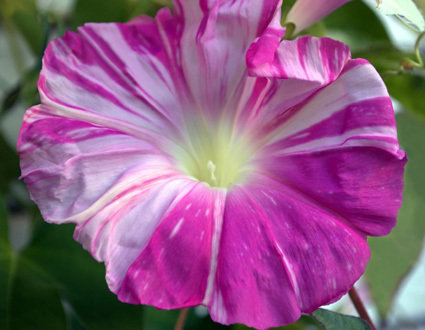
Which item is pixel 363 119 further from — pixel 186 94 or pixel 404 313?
pixel 404 313

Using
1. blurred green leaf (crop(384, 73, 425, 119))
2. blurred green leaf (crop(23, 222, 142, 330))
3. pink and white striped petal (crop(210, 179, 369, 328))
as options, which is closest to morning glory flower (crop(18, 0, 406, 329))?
pink and white striped petal (crop(210, 179, 369, 328))

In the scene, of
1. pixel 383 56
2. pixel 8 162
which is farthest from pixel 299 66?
pixel 8 162

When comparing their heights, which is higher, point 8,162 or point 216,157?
point 216,157

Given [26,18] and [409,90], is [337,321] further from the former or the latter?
[26,18]

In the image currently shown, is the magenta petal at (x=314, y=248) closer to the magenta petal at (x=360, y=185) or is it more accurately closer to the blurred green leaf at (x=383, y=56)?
the magenta petal at (x=360, y=185)

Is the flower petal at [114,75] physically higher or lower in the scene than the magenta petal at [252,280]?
higher

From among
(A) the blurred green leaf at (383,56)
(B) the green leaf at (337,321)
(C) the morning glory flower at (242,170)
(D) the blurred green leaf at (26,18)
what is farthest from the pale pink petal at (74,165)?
(D) the blurred green leaf at (26,18)
